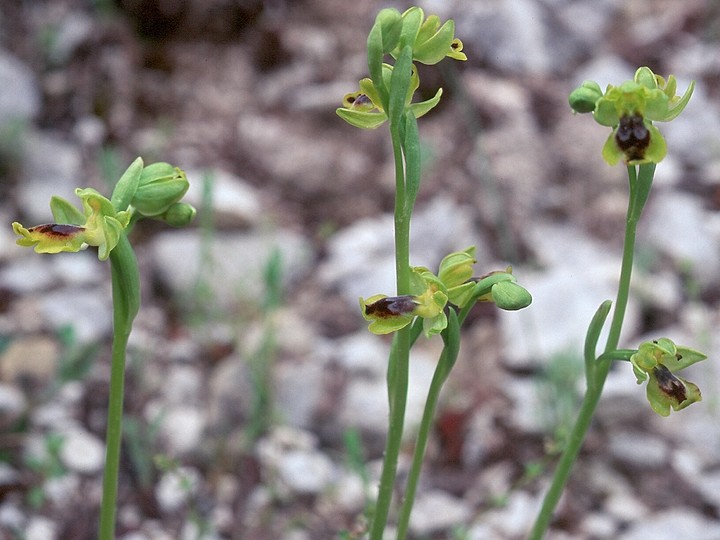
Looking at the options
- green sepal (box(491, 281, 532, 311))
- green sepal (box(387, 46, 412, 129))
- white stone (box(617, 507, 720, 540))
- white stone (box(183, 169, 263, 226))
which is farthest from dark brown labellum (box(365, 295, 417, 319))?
white stone (box(183, 169, 263, 226))

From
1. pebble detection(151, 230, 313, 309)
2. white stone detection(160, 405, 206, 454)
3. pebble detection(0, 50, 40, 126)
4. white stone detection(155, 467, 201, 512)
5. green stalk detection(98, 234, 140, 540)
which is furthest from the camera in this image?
pebble detection(0, 50, 40, 126)

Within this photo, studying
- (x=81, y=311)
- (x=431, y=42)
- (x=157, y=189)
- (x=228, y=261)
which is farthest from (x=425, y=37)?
(x=228, y=261)

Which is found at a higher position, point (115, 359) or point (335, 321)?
point (335, 321)

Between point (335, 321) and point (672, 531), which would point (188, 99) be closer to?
point (335, 321)

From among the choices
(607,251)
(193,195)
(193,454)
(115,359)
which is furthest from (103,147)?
(115,359)

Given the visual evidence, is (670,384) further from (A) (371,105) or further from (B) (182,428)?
(B) (182,428)

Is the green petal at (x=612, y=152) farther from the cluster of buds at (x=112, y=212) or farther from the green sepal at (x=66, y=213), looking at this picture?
the green sepal at (x=66, y=213)

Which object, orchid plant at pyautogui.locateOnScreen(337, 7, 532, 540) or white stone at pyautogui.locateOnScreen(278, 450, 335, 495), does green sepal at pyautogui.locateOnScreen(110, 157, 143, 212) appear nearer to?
orchid plant at pyautogui.locateOnScreen(337, 7, 532, 540)
